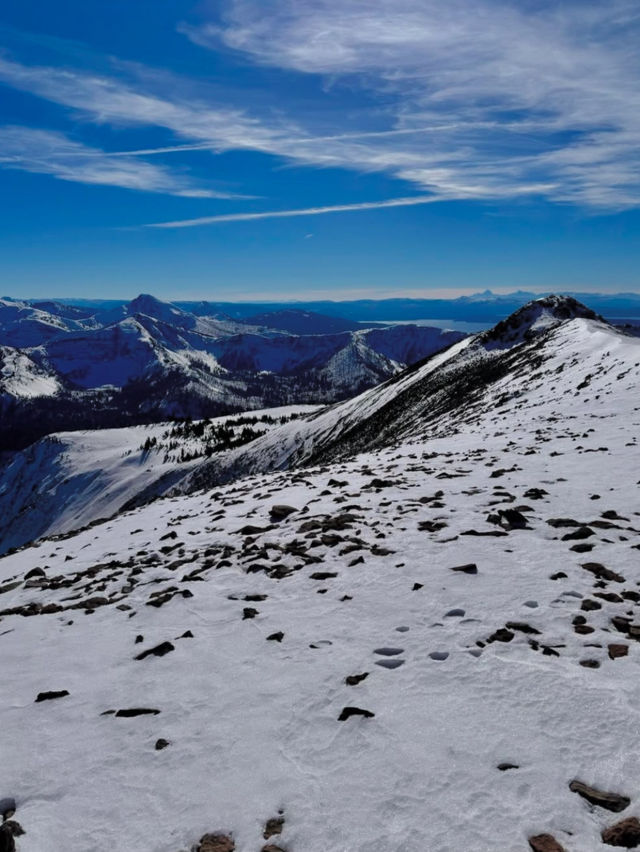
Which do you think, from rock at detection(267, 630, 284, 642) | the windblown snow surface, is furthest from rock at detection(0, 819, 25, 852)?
rock at detection(267, 630, 284, 642)

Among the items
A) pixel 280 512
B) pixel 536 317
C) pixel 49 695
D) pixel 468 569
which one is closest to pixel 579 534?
pixel 468 569

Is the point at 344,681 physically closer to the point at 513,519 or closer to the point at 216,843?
the point at 216,843

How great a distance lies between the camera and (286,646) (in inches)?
328

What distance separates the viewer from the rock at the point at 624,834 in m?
4.24

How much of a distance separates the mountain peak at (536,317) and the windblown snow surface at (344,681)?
91346 millimetres

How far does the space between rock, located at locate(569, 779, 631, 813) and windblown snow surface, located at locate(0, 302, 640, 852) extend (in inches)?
2.9

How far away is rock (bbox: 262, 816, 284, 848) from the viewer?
477 cm

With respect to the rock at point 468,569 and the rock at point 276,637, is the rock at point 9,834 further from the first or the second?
the rock at point 468,569

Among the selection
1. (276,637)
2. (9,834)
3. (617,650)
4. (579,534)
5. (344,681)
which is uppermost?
(579,534)

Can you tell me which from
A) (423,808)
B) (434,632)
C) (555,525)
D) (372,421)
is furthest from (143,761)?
(372,421)

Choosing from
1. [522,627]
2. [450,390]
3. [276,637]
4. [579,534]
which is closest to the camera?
[522,627]

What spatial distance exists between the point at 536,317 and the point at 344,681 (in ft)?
358

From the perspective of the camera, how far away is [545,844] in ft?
14.0

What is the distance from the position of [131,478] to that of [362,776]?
5983 inches
